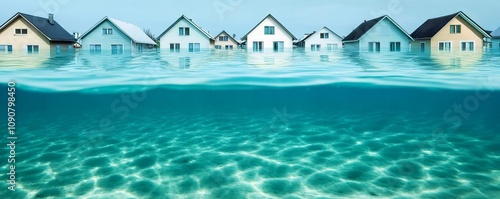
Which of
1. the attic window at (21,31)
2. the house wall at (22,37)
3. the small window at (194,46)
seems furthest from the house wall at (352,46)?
the attic window at (21,31)

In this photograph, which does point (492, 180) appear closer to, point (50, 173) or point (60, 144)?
point (50, 173)

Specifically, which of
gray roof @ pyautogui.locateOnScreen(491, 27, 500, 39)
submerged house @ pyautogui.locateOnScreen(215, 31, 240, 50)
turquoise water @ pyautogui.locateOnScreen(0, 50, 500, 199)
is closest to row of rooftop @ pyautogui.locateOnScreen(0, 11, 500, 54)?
gray roof @ pyautogui.locateOnScreen(491, 27, 500, 39)

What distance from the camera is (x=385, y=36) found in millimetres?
41750

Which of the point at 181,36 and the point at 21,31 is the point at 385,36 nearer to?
the point at 181,36

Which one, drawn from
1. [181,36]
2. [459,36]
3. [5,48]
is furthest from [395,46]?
[5,48]

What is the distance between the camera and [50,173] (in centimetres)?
827

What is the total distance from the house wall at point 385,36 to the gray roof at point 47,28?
3669cm

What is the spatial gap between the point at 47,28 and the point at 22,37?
2916 mm

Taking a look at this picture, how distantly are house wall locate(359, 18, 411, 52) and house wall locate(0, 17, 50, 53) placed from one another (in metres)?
37.8

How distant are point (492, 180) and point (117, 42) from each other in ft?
135

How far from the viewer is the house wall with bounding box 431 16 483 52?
135ft

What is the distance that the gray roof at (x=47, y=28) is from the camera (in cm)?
4059

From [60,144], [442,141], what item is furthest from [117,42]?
[442,141]

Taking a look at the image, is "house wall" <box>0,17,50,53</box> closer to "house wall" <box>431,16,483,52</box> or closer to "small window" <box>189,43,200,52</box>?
"small window" <box>189,43,200,52</box>
